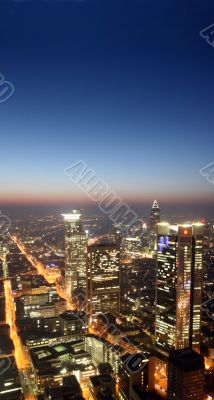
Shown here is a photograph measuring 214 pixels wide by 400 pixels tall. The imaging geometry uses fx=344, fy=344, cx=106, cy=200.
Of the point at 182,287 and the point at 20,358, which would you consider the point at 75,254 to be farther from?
the point at 182,287

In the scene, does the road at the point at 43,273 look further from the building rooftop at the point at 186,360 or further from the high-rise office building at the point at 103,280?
the building rooftop at the point at 186,360

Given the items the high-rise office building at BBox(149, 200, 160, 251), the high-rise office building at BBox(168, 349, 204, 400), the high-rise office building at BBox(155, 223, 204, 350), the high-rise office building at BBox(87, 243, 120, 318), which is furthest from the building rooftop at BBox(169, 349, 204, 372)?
the high-rise office building at BBox(149, 200, 160, 251)

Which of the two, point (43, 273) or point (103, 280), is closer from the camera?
point (103, 280)

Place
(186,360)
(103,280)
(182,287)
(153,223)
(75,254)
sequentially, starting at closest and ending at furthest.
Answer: (186,360), (182,287), (103,280), (75,254), (153,223)

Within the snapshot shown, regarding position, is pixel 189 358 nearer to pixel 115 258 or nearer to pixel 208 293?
pixel 115 258

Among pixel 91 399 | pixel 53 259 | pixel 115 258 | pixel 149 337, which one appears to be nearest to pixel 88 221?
pixel 53 259

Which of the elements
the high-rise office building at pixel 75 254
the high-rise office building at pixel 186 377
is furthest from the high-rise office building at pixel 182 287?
the high-rise office building at pixel 75 254

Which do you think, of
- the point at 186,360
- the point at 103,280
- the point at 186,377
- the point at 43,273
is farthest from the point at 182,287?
the point at 43,273
